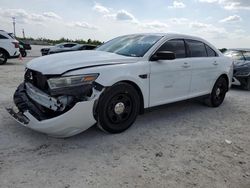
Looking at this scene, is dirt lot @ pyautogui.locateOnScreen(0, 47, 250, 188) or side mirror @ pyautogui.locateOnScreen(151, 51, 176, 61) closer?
dirt lot @ pyautogui.locateOnScreen(0, 47, 250, 188)

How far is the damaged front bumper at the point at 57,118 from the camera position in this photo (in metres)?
3.31

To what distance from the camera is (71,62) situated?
3.64m

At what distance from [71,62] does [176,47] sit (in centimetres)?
219

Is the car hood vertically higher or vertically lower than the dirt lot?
higher

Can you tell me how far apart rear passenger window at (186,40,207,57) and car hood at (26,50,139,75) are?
1.57m

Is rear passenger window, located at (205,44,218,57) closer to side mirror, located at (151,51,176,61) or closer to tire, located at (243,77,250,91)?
side mirror, located at (151,51,176,61)

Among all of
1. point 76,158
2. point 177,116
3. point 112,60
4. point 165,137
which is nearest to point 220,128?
point 177,116

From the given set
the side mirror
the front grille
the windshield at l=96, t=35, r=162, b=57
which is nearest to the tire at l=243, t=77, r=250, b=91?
the windshield at l=96, t=35, r=162, b=57

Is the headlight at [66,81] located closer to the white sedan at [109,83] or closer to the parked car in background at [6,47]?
the white sedan at [109,83]

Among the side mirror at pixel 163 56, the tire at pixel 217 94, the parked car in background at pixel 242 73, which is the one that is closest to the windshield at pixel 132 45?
the side mirror at pixel 163 56

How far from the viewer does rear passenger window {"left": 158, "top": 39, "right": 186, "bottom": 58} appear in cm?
464

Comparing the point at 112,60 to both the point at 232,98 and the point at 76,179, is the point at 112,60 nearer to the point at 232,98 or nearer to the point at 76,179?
the point at 76,179

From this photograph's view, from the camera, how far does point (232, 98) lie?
23.7 ft

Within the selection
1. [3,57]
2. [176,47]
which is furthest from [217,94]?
[3,57]
